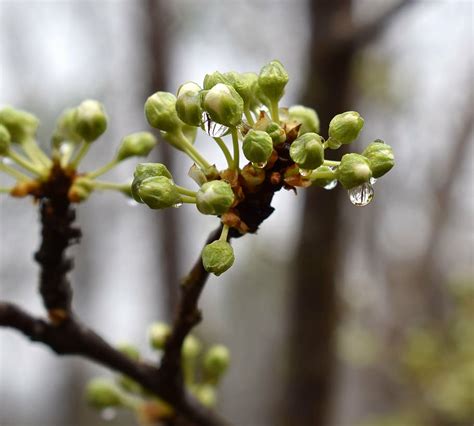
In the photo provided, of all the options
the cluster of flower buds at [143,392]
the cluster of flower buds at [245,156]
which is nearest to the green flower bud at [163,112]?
the cluster of flower buds at [245,156]

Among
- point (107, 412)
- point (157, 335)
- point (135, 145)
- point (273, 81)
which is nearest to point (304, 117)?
point (273, 81)

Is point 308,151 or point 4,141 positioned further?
point 4,141

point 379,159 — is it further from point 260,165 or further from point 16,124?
point 16,124

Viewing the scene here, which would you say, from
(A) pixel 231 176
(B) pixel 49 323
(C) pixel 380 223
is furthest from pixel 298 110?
(C) pixel 380 223

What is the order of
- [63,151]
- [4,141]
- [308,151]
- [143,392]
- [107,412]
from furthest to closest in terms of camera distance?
1. [107,412]
2. [143,392]
3. [63,151]
4. [4,141]
5. [308,151]

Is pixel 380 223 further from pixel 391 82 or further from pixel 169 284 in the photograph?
pixel 169 284
